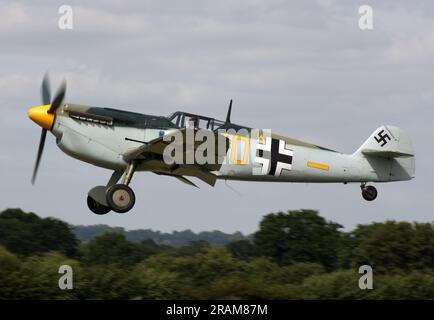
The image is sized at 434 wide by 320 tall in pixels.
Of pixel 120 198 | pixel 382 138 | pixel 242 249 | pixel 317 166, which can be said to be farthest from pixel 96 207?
pixel 242 249

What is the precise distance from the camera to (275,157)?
1678 cm

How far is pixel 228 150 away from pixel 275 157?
99 cm

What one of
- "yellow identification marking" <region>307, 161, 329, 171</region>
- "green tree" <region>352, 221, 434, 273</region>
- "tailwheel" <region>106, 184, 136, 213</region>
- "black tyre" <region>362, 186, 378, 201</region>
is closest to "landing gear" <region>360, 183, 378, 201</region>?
"black tyre" <region>362, 186, 378, 201</region>

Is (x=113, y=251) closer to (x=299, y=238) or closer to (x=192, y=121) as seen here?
(x=299, y=238)

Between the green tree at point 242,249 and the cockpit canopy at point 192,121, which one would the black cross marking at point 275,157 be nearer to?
the cockpit canopy at point 192,121

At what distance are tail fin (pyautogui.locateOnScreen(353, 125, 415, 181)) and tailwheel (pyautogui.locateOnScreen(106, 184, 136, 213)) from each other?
186 inches

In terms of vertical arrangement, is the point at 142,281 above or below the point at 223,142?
below

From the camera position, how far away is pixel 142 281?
18.8 meters

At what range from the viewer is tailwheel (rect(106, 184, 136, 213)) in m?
15.8
